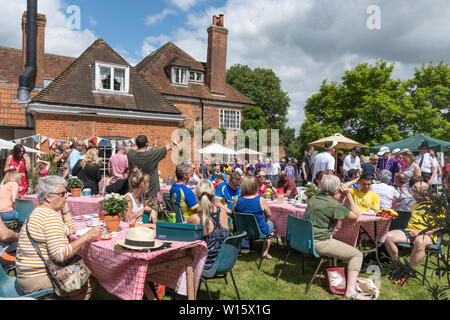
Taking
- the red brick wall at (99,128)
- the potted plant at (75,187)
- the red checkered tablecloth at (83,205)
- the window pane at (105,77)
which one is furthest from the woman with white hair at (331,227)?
the window pane at (105,77)

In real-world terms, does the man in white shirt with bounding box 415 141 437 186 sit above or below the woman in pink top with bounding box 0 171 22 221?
above

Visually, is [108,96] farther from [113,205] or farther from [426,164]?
[113,205]

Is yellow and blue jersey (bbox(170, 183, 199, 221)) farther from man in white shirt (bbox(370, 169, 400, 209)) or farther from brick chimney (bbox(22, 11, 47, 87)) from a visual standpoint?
brick chimney (bbox(22, 11, 47, 87))

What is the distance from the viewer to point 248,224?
5.50 metres

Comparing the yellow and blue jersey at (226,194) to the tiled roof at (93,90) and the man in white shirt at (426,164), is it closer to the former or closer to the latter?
the man in white shirt at (426,164)

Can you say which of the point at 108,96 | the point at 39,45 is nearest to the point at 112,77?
the point at 108,96

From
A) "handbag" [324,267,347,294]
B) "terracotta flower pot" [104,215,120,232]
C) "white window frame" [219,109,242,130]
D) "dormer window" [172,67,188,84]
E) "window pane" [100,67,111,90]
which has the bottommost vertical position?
"handbag" [324,267,347,294]

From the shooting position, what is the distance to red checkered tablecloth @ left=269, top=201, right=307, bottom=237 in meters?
5.78

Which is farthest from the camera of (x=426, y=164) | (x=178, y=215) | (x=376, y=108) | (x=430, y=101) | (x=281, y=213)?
(x=430, y=101)

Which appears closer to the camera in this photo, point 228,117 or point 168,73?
point 168,73

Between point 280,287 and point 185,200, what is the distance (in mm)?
1862

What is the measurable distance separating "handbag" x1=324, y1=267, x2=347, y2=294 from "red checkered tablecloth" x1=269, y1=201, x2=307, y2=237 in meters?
1.42

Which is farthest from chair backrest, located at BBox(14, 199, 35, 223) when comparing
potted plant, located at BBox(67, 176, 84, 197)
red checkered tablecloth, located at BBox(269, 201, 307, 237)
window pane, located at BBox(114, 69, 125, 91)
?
window pane, located at BBox(114, 69, 125, 91)
